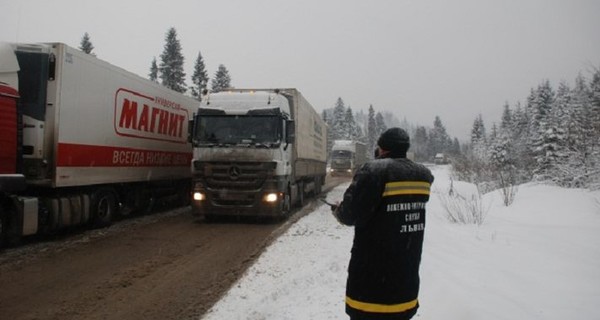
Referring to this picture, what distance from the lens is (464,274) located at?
6.18 metres

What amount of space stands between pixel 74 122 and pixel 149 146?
369 cm

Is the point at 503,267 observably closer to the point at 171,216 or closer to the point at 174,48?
the point at 171,216

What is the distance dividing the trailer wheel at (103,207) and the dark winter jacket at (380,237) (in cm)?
907

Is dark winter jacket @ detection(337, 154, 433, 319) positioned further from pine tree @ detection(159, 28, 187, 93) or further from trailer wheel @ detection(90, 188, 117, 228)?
pine tree @ detection(159, 28, 187, 93)

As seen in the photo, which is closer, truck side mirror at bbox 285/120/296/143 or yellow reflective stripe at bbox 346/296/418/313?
yellow reflective stripe at bbox 346/296/418/313

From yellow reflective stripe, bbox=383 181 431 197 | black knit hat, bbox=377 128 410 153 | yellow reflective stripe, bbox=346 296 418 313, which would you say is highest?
black knit hat, bbox=377 128 410 153

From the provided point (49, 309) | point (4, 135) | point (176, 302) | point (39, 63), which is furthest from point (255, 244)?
point (39, 63)

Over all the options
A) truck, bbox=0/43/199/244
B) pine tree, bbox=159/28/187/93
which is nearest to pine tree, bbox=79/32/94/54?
pine tree, bbox=159/28/187/93

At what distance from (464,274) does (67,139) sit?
805 cm

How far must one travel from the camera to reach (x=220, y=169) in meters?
11.1

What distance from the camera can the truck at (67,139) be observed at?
7.83m

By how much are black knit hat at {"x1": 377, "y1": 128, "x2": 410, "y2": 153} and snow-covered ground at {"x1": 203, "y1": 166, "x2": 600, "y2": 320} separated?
96.1 inches

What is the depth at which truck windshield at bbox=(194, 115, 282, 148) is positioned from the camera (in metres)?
11.3

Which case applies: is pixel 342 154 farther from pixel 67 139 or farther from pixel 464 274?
pixel 464 274
